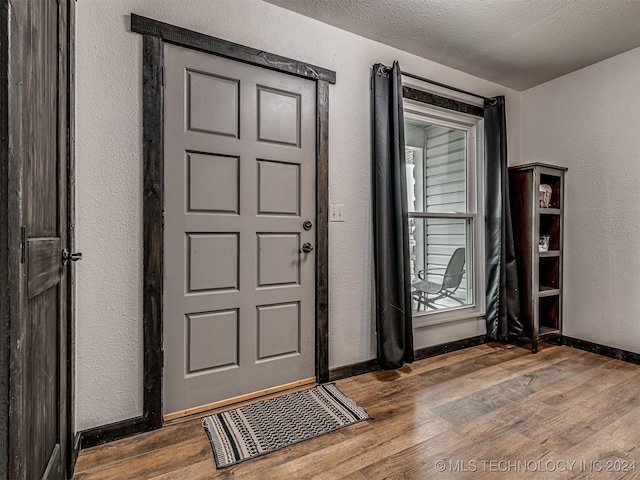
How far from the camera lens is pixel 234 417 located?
1.91 metres

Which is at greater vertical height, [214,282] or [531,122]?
[531,122]

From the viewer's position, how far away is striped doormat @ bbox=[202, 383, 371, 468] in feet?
5.41

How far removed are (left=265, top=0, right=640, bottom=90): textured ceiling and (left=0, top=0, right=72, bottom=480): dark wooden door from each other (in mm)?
1484

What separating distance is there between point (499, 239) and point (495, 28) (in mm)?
1571

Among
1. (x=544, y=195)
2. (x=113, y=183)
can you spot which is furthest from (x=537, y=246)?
(x=113, y=183)

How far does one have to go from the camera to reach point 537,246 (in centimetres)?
295

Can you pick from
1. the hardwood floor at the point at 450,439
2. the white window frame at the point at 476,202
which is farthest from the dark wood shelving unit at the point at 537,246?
the hardwood floor at the point at 450,439

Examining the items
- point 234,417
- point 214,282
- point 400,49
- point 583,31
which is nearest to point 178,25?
point 214,282

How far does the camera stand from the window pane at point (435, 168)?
2900 mm

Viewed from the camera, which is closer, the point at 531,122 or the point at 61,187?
the point at 61,187

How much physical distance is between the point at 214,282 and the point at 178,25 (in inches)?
53.7

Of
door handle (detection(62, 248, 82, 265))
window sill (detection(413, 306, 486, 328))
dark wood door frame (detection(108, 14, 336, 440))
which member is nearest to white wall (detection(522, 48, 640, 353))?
window sill (detection(413, 306, 486, 328))

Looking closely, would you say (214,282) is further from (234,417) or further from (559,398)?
(559,398)

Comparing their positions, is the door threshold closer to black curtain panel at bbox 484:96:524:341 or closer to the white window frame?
the white window frame
